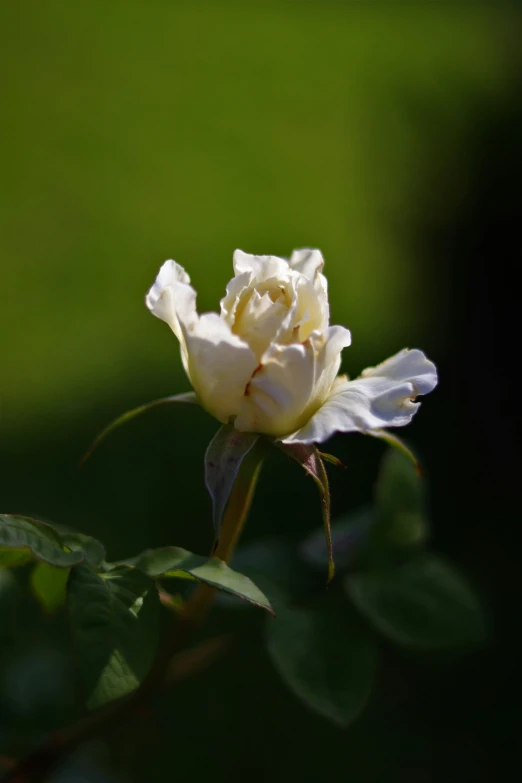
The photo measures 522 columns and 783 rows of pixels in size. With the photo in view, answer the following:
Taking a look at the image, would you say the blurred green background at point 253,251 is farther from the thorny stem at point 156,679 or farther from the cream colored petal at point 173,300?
the cream colored petal at point 173,300

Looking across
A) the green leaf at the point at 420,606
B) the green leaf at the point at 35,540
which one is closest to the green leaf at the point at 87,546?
the green leaf at the point at 35,540

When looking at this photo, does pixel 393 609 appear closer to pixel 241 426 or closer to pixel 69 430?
pixel 241 426

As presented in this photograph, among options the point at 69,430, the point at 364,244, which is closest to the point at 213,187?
the point at 364,244

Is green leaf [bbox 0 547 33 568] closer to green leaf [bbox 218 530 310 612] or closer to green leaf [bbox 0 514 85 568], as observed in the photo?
green leaf [bbox 0 514 85 568]

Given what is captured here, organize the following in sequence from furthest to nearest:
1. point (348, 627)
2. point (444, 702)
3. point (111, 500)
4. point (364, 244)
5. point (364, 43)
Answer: point (364, 43) → point (364, 244) → point (111, 500) → point (444, 702) → point (348, 627)

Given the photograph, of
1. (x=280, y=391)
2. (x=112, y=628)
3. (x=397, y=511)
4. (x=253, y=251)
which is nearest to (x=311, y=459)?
(x=280, y=391)
